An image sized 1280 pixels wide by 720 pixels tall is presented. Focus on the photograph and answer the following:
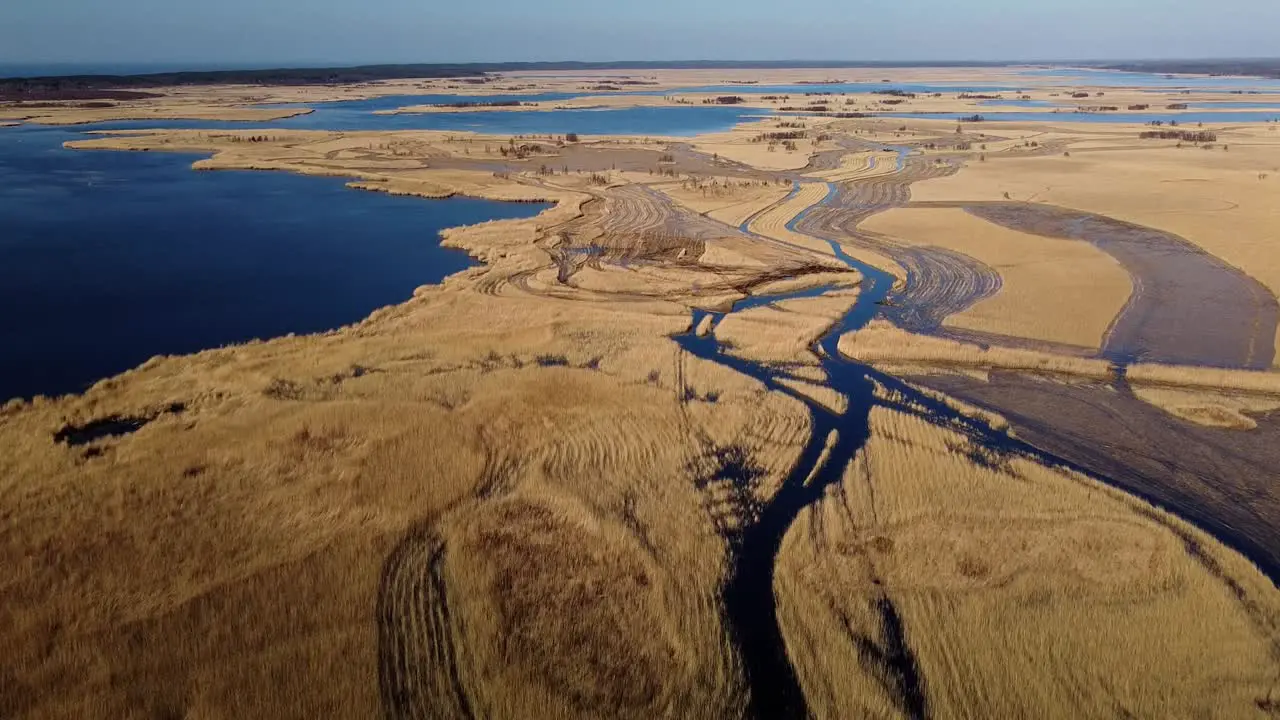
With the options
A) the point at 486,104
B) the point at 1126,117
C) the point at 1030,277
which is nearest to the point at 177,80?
the point at 486,104

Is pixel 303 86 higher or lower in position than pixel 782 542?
higher

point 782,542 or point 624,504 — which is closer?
point 782,542

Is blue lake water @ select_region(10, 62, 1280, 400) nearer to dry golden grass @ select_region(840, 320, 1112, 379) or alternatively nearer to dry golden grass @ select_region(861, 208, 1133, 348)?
dry golden grass @ select_region(840, 320, 1112, 379)

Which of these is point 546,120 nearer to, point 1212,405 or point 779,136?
point 779,136

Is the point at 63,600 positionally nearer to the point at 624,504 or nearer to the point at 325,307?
the point at 624,504

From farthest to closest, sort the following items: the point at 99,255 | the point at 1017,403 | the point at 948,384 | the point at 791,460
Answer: the point at 99,255
the point at 948,384
the point at 1017,403
the point at 791,460

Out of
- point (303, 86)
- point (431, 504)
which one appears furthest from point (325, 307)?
point (303, 86)

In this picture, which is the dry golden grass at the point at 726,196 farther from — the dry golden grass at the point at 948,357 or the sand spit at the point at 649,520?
the dry golden grass at the point at 948,357
